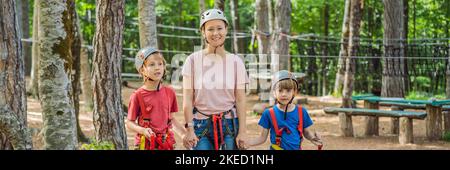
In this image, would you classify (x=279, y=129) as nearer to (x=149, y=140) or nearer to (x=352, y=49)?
(x=149, y=140)

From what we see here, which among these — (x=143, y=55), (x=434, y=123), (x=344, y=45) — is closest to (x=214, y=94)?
(x=143, y=55)

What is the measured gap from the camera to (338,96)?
16.4 metres

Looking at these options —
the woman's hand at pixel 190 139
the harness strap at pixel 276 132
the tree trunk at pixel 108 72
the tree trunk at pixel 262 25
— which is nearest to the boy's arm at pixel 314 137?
the harness strap at pixel 276 132

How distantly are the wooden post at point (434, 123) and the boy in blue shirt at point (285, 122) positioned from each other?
230 inches

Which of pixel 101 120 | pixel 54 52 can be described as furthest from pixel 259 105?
pixel 54 52

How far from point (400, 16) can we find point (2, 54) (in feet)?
29.3

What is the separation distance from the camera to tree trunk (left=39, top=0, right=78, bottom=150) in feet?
16.1

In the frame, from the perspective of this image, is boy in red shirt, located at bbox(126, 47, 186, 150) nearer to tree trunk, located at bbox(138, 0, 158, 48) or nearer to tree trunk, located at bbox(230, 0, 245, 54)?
tree trunk, located at bbox(138, 0, 158, 48)

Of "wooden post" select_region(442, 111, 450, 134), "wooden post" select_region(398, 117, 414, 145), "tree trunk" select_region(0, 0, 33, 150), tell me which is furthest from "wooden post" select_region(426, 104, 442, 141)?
"tree trunk" select_region(0, 0, 33, 150)

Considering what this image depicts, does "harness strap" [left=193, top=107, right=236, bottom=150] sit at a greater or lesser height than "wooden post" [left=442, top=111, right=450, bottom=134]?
greater

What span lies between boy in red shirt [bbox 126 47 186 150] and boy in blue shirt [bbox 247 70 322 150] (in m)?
0.56

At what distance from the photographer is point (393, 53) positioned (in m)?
11.5

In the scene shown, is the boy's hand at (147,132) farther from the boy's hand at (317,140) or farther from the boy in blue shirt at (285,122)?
the boy's hand at (317,140)

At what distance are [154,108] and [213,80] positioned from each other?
49 cm
